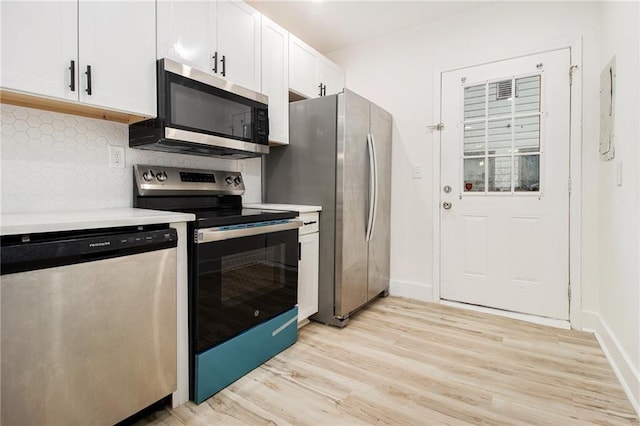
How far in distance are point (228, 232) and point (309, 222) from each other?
89 cm

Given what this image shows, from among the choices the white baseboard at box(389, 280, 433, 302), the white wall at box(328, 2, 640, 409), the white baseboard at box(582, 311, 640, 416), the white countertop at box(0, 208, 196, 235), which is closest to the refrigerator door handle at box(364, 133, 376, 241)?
the white wall at box(328, 2, 640, 409)

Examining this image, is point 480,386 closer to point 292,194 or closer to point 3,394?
point 292,194

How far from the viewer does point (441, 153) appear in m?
3.02

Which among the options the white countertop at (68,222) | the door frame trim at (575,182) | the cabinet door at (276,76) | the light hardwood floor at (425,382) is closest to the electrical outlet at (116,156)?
the white countertop at (68,222)

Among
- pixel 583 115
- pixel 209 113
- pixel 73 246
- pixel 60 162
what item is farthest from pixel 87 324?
pixel 583 115

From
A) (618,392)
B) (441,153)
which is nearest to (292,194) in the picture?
(441,153)

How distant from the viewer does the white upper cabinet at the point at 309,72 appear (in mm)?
2730

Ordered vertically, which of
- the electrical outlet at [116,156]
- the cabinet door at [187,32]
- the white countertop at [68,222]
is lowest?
Result: the white countertop at [68,222]

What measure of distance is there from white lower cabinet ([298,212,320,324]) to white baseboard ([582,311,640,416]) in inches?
Answer: 72.5

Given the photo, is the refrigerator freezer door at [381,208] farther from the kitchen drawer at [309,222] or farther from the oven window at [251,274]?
the oven window at [251,274]

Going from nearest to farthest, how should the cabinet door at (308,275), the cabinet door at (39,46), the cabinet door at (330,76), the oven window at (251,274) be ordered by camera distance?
the cabinet door at (39,46) < the oven window at (251,274) < the cabinet door at (308,275) < the cabinet door at (330,76)

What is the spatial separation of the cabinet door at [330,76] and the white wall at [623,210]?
2.12m

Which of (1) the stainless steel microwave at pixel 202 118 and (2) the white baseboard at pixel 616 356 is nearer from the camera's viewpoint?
(2) the white baseboard at pixel 616 356

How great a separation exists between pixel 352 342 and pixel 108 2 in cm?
237
